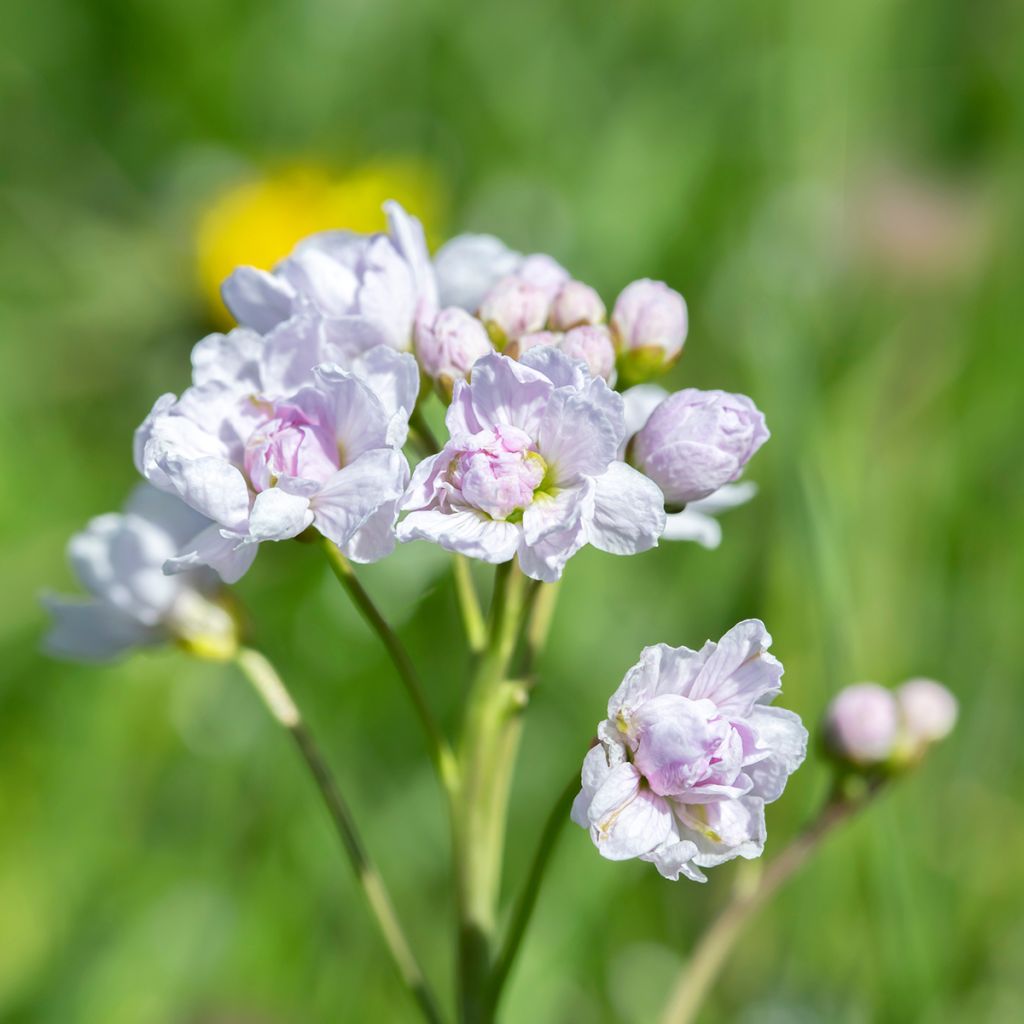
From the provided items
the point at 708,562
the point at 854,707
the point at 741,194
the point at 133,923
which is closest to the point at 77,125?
the point at 741,194

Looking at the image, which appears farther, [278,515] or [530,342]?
[530,342]

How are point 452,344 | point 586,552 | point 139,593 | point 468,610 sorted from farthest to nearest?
point 586,552
point 139,593
point 468,610
point 452,344

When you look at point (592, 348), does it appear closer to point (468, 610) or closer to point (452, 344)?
point (452, 344)

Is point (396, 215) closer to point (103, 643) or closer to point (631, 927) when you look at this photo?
point (103, 643)

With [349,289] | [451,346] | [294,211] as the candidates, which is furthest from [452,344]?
[294,211]

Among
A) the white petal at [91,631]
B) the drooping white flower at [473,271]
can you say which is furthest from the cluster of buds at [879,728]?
the white petal at [91,631]

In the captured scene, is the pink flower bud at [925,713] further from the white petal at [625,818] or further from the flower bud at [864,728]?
the white petal at [625,818]

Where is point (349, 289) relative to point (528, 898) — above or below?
above
